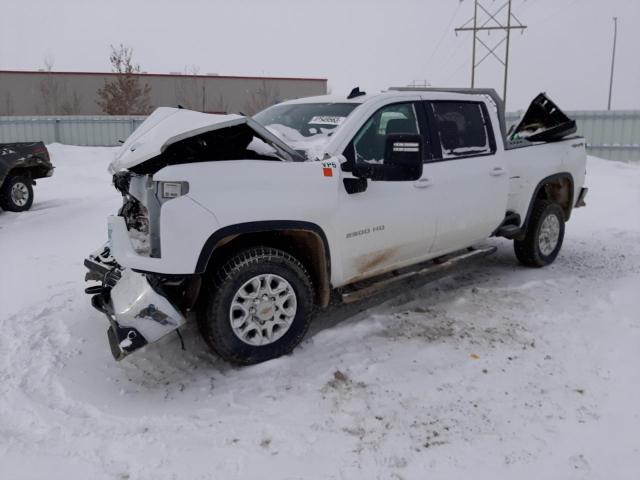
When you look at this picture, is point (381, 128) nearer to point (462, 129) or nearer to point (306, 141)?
point (306, 141)

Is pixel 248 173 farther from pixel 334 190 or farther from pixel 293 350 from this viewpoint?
pixel 293 350

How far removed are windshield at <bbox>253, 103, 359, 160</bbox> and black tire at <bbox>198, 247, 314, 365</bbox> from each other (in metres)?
0.82

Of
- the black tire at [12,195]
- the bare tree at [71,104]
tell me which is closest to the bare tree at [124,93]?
the bare tree at [71,104]

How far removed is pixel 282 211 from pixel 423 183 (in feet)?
4.60

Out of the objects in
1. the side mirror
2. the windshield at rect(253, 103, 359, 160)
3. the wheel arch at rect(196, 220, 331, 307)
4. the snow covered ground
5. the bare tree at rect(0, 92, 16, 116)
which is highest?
the bare tree at rect(0, 92, 16, 116)

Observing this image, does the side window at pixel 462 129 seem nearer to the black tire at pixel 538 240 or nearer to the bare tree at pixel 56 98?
the black tire at pixel 538 240

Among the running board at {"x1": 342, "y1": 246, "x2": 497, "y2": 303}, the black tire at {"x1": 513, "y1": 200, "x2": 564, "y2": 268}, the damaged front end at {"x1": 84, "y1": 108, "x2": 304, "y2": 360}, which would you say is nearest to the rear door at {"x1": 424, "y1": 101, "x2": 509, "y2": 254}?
the running board at {"x1": 342, "y1": 246, "x2": 497, "y2": 303}

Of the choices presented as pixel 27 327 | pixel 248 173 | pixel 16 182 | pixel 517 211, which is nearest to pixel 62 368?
pixel 27 327

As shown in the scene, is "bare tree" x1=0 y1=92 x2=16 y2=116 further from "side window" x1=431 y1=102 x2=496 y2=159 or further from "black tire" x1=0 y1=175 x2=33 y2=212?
"side window" x1=431 y1=102 x2=496 y2=159

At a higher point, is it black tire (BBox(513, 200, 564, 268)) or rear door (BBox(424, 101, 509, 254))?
rear door (BBox(424, 101, 509, 254))

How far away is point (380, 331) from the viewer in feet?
14.6

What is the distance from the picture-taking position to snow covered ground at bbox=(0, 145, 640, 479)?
282 cm

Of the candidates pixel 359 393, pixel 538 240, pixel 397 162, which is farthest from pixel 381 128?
pixel 538 240

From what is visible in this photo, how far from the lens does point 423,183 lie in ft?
14.7
